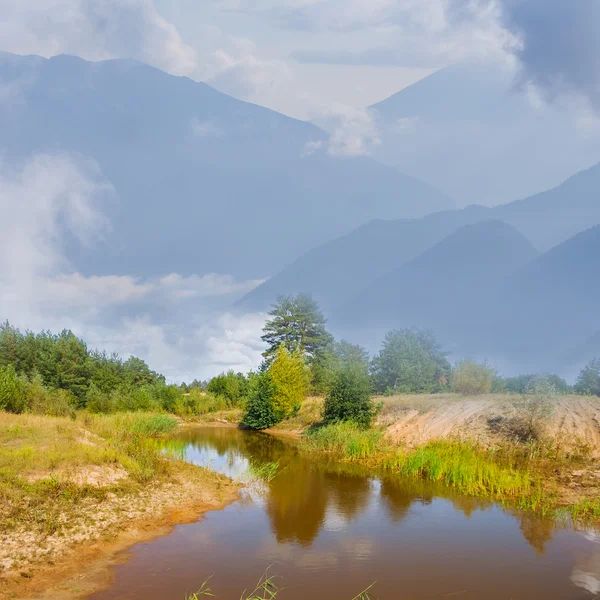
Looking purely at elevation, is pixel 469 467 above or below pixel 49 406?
below

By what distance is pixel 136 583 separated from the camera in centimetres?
1105

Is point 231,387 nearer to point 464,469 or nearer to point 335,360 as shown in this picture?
point 335,360

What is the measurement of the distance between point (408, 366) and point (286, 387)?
432 inches

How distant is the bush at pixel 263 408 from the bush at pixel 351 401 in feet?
33.1

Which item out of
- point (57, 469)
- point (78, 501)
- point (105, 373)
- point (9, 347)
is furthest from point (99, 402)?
point (78, 501)

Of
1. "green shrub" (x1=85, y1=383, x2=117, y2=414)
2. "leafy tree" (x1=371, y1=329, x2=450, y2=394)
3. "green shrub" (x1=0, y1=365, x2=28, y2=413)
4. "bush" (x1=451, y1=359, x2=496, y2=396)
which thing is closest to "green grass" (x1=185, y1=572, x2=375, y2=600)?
"bush" (x1=451, y1=359, x2=496, y2=396)

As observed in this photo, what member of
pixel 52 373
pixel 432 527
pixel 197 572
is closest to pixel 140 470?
pixel 197 572

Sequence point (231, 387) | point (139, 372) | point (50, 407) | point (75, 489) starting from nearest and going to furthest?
1. point (75, 489)
2. point (50, 407)
3. point (231, 387)
4. point (139, 372)

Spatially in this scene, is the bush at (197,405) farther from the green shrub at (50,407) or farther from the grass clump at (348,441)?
the grass clump at (348,441)

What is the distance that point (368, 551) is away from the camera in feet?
43.0

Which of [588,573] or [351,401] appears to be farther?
[351,401]

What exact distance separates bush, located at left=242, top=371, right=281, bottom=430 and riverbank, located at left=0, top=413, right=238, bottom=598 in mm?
19200

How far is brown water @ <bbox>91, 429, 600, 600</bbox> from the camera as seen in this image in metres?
11.1

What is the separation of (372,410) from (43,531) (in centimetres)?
2105
